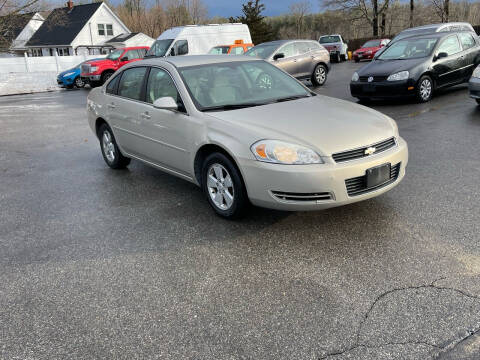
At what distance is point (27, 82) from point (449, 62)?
23.6 m

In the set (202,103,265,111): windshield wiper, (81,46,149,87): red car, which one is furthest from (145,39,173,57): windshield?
(202,103,265,111): windshield wiper

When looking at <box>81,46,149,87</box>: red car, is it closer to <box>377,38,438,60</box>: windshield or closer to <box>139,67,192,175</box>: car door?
<box>377,38,438,60</box>: windshield

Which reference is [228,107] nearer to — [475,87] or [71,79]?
[475,87]

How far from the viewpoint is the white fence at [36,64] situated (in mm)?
28686

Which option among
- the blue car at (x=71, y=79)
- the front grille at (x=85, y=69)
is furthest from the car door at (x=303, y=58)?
the blue car at (x=71, y=79)

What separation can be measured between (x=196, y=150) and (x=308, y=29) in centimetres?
7328

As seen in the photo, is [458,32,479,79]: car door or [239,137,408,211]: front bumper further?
[458,32,479,79]: car door

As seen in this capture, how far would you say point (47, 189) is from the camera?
617 centimetres

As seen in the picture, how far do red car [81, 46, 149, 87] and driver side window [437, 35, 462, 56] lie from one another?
16.4 m

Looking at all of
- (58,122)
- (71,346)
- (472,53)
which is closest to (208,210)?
(71,346)

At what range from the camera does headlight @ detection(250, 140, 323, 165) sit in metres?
3.93

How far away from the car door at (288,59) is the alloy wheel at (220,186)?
37.3 feet

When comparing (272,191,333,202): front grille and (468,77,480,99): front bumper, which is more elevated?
(468,77,480,99): front bumper

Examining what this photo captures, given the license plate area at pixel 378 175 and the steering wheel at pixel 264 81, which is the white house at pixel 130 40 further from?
the license plate area at pixel 378 175
